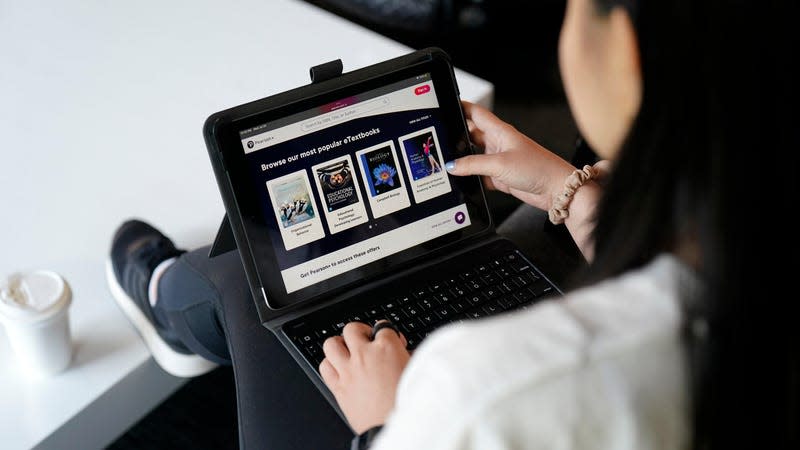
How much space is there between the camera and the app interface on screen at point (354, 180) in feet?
3.13

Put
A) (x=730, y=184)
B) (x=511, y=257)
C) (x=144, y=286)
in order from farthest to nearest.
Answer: (x=144, y=286), (x=511, y=257), (x=730, y=184)

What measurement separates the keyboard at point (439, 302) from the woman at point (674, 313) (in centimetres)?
39

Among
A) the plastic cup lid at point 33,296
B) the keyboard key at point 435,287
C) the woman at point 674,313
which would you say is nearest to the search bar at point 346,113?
the keyboard key at point 435,287

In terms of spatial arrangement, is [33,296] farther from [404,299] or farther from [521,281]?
[521,281]

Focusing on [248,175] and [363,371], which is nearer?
[363,371]

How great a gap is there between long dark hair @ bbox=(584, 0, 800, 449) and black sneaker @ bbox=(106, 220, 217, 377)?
770mm

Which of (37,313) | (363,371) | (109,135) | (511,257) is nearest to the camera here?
(363,371)

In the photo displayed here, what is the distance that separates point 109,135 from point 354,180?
51cm

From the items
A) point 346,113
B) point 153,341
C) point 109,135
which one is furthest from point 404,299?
point 109,135

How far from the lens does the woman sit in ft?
1.56

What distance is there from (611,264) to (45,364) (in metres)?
0.72

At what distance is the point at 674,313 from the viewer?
0.51 meters

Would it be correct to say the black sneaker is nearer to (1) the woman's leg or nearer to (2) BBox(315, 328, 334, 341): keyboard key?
(1) the woman's leg

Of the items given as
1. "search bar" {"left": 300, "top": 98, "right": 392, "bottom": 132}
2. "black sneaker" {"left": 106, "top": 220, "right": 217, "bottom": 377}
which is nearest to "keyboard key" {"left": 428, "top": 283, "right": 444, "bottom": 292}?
"search bar" {"left": 300, "top": 98, "right": 392, "bottom": 132}
